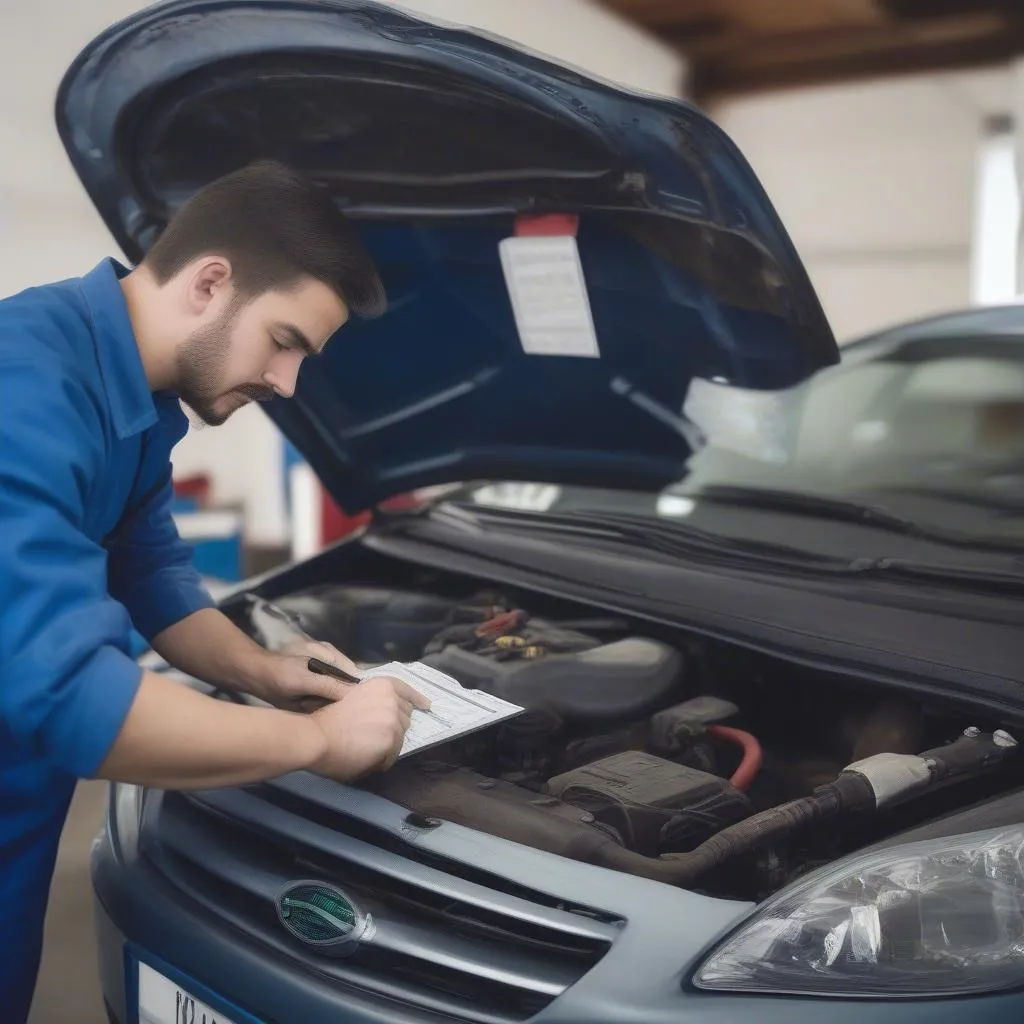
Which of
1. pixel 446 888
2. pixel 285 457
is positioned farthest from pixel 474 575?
pixel 285 457

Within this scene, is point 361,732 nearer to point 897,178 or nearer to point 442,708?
point 442,708

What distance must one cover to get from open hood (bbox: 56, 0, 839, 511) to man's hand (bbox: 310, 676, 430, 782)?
654 mm

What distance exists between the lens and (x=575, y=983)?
0.85 meters

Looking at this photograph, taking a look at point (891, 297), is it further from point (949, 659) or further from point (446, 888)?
point (446, 888)

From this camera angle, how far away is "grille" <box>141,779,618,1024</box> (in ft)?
2.89

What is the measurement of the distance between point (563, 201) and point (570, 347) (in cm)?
28

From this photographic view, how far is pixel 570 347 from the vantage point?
157cm

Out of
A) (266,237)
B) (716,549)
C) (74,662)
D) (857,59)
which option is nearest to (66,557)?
(74,662)

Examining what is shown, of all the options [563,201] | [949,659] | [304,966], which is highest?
[563,201]

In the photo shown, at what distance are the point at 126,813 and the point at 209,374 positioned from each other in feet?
1.85

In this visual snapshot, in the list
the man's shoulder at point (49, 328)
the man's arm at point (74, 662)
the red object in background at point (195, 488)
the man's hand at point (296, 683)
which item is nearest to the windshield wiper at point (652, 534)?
the man's hand at point (296, 683)

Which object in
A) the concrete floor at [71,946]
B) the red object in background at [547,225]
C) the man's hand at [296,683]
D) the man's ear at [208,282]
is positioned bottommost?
the concrete floor at [71,946]

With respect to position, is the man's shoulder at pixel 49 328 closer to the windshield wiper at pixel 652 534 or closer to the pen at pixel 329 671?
the pen at pixel 329 671

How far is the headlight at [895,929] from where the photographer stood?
0.83 m
